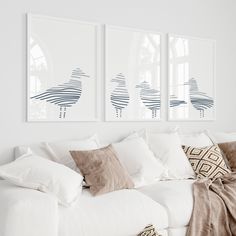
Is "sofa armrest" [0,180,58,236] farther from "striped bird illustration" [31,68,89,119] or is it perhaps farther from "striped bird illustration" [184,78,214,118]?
"striped bird illustration" [184,78,214,118]

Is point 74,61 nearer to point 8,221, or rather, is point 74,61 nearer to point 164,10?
point 164,10

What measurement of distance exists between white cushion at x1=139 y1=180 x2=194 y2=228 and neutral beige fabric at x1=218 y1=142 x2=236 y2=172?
2.70 ft

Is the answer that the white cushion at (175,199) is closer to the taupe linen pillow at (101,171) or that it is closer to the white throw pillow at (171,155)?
the taupe linen pillow at (101,171)

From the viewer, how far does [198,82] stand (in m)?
4.25

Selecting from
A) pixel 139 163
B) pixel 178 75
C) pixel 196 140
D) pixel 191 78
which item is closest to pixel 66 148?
pixel 139 163

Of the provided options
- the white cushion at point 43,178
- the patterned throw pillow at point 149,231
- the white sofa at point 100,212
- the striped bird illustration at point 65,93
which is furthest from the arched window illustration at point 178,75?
the white cushion at point 43,178

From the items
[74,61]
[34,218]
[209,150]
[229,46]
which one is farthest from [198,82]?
[34,218]

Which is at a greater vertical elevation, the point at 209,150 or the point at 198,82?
the point at 198,82

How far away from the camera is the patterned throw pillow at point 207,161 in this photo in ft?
11.1

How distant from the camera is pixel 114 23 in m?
3.66

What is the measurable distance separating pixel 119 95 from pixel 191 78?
96cm

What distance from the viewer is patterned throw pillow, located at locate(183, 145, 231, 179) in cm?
339

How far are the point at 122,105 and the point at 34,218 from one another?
1.84 m

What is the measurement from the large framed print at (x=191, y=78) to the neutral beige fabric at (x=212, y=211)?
1.24m
